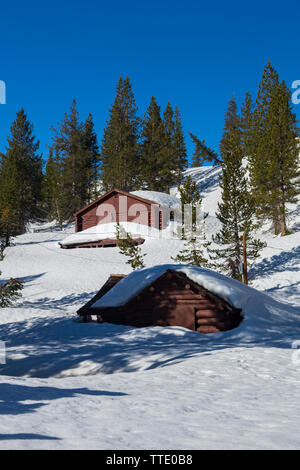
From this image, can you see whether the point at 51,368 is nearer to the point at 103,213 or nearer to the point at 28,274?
the point at 28,274

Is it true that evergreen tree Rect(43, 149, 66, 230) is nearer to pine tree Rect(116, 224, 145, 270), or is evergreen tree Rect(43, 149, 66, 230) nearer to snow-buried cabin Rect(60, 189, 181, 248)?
snow-buried cabin Rect(60, 189, 181, 248)

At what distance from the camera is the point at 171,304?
1752 centimetres

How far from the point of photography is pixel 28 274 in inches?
1210

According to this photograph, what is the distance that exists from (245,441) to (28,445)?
225cm

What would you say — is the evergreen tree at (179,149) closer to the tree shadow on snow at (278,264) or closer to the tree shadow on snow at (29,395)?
the tree shadow on snow at (278,264)

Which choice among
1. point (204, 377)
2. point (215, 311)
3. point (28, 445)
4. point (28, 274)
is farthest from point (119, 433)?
point (28, 274)

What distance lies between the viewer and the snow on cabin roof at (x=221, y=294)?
1709 centimetres

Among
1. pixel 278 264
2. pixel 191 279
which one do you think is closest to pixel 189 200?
pixel 278 264

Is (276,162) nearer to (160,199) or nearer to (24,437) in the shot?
(160,199)

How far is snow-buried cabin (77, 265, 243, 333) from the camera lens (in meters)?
16.8

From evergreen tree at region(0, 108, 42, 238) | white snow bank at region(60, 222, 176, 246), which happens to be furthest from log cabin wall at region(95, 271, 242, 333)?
evergreen tree at region(0, 108, 42, 238)

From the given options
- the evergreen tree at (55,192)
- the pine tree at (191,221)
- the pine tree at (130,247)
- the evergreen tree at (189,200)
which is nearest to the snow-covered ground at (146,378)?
the pine tree at (130,247)

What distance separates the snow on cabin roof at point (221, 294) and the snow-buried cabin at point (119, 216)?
64.9ft

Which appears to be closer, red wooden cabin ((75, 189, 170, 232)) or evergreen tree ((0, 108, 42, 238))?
red wooden cabin ((75, 189, 170, 232))
